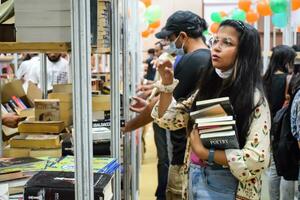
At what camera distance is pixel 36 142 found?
241cm

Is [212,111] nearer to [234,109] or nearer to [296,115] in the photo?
[234,109]

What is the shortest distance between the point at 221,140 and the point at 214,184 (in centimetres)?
22

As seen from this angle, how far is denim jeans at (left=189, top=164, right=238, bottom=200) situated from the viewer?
199 centimetres

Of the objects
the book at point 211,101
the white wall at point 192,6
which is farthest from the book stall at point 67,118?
the white wall at point 192,6

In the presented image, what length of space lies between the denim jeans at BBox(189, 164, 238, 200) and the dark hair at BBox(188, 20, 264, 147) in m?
0.16

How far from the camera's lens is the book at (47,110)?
277 cm

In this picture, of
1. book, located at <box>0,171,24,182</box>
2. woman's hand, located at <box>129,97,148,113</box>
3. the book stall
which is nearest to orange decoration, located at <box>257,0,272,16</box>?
woman's hand, located at <box>129,97,148,113</box>

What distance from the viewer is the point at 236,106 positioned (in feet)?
6.59

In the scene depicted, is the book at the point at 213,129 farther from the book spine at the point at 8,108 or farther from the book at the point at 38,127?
the book spine at the point at 8,108

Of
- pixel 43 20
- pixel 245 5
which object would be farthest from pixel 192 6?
pixel 43 20

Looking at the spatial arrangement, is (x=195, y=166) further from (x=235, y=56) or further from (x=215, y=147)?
(x=235, y=56)

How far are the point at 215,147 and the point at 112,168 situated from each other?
445 mm

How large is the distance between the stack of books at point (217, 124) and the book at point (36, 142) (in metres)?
0.82

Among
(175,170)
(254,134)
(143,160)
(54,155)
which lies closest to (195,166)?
(254,134)
